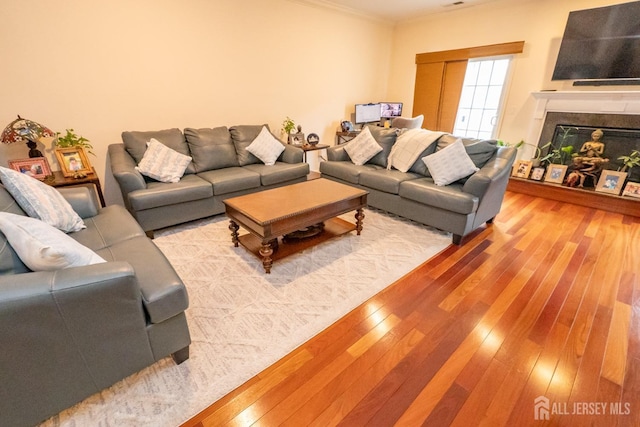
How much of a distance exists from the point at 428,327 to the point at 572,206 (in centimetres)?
335

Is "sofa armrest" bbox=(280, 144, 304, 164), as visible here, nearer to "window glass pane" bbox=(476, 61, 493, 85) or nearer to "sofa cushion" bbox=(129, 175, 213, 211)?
"sofa cushion" bbox=(129, 175, 213, 211)

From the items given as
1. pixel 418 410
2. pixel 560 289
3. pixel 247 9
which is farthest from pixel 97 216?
pixel 560 289

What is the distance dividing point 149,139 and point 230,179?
1.00m

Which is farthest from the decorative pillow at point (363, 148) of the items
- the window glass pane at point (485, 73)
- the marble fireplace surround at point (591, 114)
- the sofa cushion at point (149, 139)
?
the marble fireplace surround at point (591, 114)

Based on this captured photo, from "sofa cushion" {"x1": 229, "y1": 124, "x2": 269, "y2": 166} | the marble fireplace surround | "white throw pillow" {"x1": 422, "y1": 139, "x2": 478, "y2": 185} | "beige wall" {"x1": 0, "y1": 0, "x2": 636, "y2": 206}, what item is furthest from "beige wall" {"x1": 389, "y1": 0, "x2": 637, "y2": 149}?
"sofa cushion" {"x1": 229, "y1": 124, "x2": 269, "y2": 166}

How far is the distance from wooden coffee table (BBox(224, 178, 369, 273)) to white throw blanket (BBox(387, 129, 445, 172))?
3.28ft

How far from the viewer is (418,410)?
4.20 ft

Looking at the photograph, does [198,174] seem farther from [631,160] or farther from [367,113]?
[631,160]

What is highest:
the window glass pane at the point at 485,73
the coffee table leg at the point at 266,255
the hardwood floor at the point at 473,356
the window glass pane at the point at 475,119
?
the window glass pane at the point at 485,73

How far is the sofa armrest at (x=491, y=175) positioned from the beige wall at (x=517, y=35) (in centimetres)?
194

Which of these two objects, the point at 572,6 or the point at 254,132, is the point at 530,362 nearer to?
the point at 254,132

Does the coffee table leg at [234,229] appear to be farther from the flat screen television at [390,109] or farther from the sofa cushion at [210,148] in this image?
the flat screen television at [390,109]

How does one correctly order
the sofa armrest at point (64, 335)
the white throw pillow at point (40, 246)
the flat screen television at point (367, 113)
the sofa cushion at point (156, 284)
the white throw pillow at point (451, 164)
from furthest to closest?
the flat screen television at point (367, 113) → the white throw pillow at point (451, 164) → the sofa cushion at point (156, 284) → the white throw pillow at point (40, 246) → the sofa armrest at point (64, 335)

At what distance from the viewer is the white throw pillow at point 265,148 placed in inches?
141
